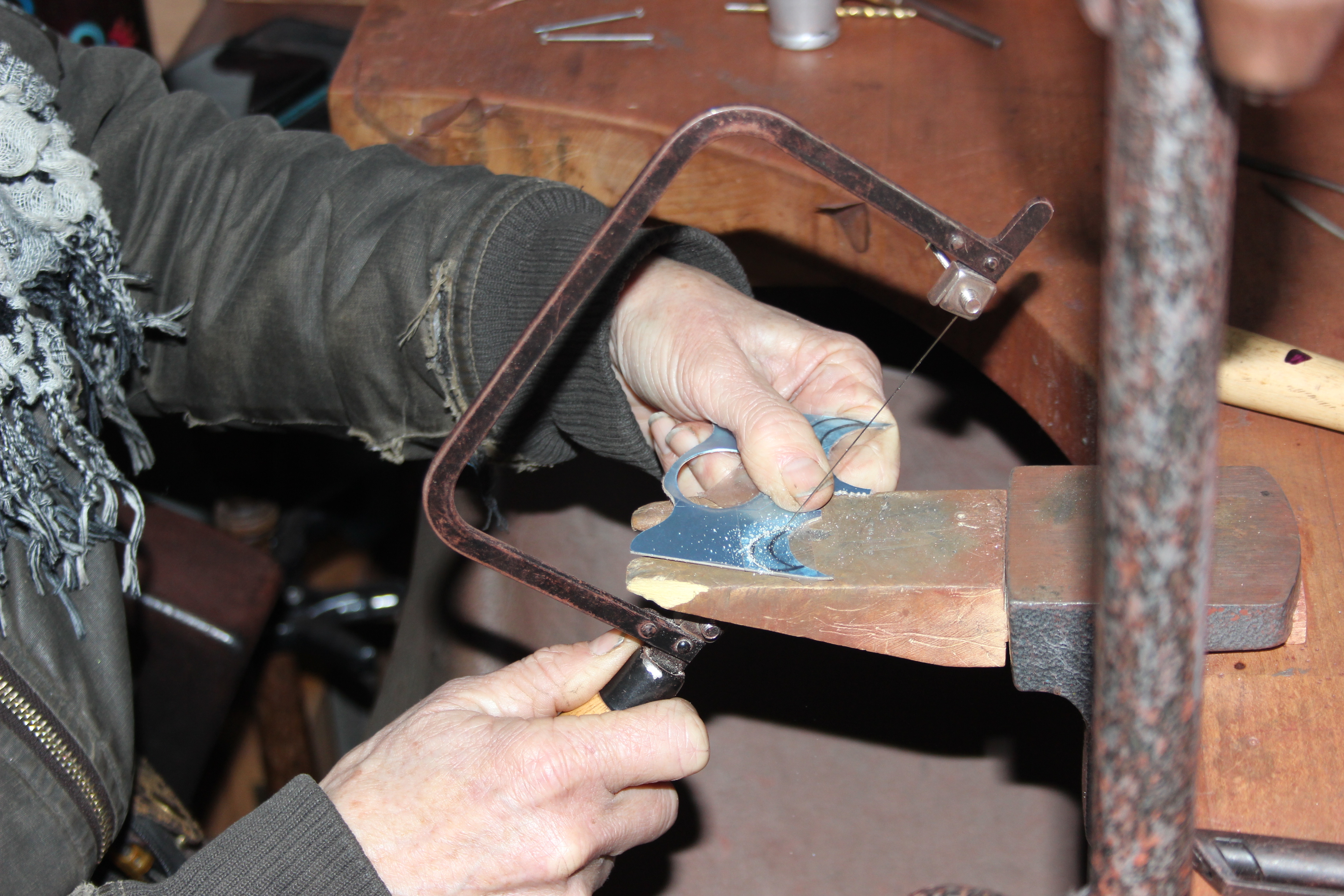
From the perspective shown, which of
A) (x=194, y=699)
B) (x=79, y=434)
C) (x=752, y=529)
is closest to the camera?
(x=752, y=529)

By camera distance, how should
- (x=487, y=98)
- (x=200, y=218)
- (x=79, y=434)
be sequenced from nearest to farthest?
(x=79, y=434), (x=200, y=218), (x=487, y=98)

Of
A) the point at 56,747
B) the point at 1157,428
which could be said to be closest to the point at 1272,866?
the point at 1157,428

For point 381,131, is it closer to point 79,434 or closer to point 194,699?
point 79,434

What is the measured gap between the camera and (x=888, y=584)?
614mm

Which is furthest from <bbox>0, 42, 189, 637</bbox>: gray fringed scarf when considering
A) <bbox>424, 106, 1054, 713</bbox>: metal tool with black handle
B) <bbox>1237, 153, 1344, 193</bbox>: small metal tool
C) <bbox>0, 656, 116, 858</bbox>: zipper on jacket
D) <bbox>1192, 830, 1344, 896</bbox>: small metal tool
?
<bbox>1237, 153, 1344, 193</bbox>: small metal tool

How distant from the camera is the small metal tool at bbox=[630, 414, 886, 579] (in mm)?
653

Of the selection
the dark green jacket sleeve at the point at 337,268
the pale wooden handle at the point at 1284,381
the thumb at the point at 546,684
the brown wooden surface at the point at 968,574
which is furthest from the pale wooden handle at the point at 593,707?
the pale wooden handle at the point at 1284,381

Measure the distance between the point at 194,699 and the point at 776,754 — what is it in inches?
31.8

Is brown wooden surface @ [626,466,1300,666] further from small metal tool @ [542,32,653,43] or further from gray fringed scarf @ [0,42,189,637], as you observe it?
small metal tool @ [542,32,653,43]

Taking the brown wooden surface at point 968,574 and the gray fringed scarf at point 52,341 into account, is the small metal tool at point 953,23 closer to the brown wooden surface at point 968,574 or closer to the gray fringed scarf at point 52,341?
the brown wooden surface at point 968,574

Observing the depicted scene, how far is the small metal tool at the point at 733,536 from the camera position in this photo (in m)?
0.65

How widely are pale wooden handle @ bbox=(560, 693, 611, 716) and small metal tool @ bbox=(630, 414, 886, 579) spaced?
0.40 feet

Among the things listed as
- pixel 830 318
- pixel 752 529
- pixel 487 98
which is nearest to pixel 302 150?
pixel 487 98

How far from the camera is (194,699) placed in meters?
1.36
